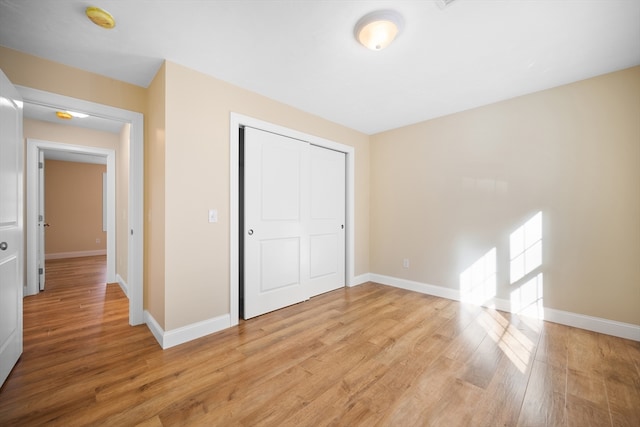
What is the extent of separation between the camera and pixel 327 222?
3.70 m

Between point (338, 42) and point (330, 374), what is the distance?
246 centimetres

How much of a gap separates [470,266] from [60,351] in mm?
4239

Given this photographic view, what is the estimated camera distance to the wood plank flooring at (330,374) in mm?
1447

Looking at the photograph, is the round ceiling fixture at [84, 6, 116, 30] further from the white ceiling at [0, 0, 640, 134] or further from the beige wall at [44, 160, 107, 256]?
the beige wall at [44, 160, 107, 256]

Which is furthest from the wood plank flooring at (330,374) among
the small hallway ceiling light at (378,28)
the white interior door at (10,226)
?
the small hallway ceiling light at (378,28)

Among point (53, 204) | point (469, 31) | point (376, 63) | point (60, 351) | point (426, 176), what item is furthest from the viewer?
point (53, 204)

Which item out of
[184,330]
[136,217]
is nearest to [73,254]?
[136,217]

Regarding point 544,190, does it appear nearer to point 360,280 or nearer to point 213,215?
point 360,280

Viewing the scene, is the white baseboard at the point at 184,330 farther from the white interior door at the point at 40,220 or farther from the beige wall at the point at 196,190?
the white interior door at the point at 40,220

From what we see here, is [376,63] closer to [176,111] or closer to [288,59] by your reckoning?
[288,59]

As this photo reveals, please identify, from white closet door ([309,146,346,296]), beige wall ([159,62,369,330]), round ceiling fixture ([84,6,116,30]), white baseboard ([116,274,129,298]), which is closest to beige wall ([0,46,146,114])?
beige wall ([159,62,369,330])

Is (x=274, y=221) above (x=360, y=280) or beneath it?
above

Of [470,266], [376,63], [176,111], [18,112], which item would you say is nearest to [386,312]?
[470,266]

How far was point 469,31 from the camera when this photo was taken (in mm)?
1847
